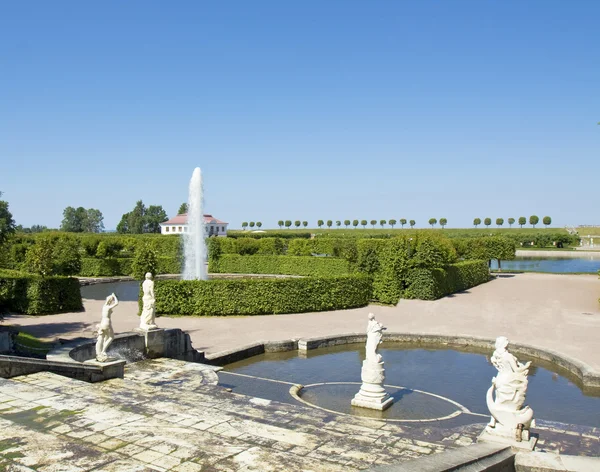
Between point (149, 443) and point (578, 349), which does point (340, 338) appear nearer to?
point (578, 349)

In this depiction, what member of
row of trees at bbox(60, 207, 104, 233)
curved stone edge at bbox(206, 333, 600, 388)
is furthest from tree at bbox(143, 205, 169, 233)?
curved stone edge at bbox(206, 333, 600, 388)

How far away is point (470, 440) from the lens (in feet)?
27.6

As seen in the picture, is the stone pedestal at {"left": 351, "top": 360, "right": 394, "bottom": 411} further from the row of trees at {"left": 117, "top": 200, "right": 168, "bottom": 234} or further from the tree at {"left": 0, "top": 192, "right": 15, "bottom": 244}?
the row of trees at {"left": 117, "top": 200, "right": 168, "bottom": 234}

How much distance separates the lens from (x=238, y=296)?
21.9 m

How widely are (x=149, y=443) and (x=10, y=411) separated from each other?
255 cm

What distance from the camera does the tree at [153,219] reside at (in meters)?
112

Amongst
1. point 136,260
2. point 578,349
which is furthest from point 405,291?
point 136,260

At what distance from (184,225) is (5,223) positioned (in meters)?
68.4

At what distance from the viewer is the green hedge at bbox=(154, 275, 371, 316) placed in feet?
71.4

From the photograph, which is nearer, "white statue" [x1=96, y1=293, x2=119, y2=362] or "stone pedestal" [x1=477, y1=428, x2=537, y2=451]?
"stone pedestal" [x1=477, y1=428, x2=537, y2=451]

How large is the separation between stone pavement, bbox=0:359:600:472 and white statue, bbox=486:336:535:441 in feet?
3.19

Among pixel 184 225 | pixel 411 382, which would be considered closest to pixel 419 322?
pixel 411 382

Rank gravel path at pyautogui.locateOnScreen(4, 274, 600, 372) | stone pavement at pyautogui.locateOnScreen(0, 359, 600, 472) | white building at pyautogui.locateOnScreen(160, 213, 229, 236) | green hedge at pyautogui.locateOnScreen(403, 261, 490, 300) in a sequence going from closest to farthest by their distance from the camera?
1. stone pavement at pyautogui.locateOnScreen(0, 359, 600, 472)
2. gravel path at pyautogui.locateOnScreen(4, 274, 600, 372)
3. green hedge at pyautogui.locateOnScreen(403, 261, 490, 300)
4. white building at pyautogui.locateOnScreen(160, 213, 229, 236)

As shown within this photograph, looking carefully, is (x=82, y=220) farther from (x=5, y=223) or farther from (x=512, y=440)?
(x=512, y=440)
